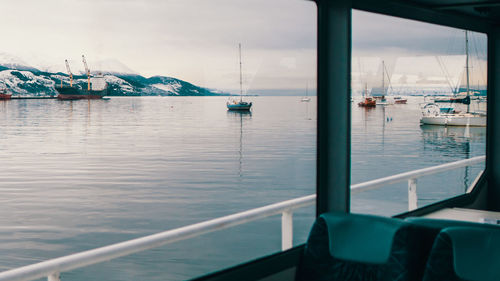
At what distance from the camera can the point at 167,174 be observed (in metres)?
35.1

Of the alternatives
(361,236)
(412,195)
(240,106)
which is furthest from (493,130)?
(240,106)

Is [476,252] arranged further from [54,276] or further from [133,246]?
[54,276]

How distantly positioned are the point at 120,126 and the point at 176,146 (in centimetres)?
479

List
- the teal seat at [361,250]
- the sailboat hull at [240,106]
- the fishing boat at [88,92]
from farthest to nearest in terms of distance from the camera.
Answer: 1. the sailboat hull at [240,106]
2. the fishing boat at [88,92]
3. the teal seat at [361,250]

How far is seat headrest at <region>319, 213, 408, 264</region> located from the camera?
214cm

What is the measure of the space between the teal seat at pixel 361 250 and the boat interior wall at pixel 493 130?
12.6ft

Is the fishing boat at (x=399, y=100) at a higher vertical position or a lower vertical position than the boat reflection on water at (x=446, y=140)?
→ higher

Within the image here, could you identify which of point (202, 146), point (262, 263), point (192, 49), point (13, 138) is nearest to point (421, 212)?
point (262, 263)

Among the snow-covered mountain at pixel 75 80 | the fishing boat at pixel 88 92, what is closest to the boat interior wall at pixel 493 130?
the snow-covered mountain at pixel 75 80

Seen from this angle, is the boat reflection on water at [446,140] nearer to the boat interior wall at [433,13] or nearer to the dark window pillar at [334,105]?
the boat interior wall at [433,13]

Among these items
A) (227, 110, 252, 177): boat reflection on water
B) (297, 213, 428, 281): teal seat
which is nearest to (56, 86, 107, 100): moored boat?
(297, 213, 428, 281): teal seat

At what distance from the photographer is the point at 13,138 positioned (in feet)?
105

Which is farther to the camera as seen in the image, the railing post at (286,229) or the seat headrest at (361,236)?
the railing post at (286,229)

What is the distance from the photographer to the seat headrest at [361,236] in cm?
214
